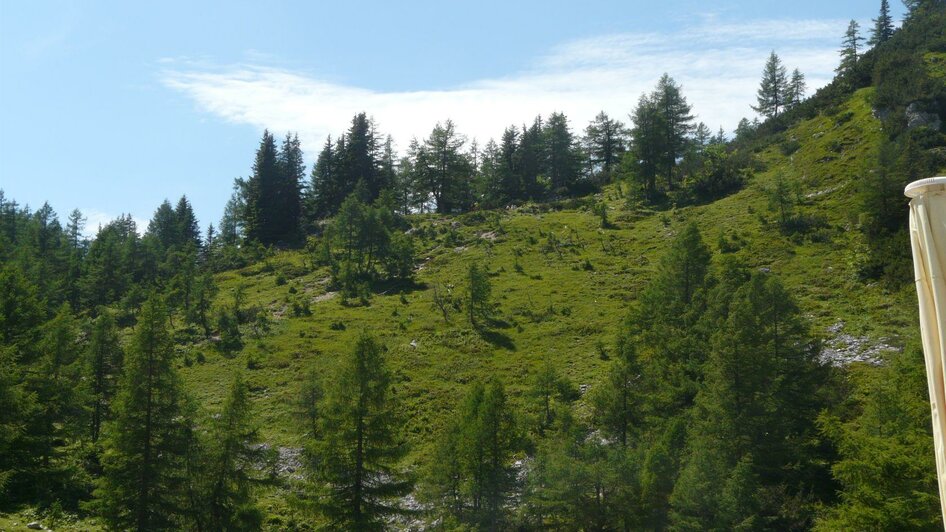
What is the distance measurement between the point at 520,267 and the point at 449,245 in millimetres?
12804

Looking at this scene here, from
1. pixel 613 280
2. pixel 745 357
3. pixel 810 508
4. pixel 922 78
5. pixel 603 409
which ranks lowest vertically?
pixel 810 508

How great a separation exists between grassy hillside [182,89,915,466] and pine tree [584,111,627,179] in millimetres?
24234

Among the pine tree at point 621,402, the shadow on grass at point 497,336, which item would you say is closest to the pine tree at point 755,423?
the pine tree at point 621,402

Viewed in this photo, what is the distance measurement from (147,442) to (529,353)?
90.9 feet

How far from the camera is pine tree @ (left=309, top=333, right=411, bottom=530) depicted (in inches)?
1164

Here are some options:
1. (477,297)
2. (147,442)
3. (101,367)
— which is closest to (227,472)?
(147,442)

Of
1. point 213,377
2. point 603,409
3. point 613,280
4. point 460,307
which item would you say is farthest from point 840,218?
point 213,377

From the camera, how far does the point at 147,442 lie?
3100cm

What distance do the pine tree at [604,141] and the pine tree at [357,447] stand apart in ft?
276

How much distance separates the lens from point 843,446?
76.7ft

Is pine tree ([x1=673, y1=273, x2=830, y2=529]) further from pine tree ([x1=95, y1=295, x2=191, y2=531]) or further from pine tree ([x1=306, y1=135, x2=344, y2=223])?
pine tree ([x1=306, y1=135, x2=344, y2=223])

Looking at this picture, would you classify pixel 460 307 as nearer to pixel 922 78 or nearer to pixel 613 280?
pixel 613 280

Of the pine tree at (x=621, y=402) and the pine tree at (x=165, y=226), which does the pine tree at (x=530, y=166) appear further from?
the pine tree at (x=621, y=402)

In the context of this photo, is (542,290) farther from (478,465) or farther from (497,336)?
(478,465)
